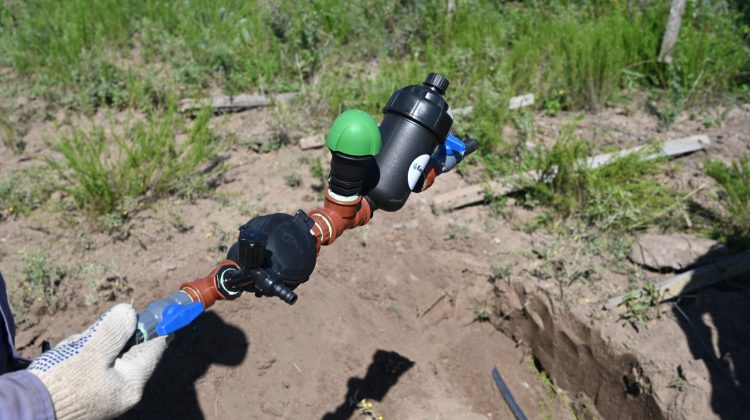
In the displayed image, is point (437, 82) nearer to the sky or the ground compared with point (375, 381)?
nearer to the sky

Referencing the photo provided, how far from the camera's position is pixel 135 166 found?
3432mm

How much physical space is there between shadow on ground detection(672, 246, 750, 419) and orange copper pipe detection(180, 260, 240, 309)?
85.6 inches

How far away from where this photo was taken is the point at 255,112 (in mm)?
4324

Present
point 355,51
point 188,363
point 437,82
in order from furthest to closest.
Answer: point 355,51 < point 188,363 < point 437,82

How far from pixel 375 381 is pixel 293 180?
1305mm

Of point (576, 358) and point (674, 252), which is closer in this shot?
point (576, 358)

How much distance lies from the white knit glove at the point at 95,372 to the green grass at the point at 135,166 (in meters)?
2.02

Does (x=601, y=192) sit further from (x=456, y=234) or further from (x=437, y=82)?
(x=437, y=82)

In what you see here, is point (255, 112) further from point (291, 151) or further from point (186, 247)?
point (186, 247)

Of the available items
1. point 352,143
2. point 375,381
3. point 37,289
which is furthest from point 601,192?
point 37,289

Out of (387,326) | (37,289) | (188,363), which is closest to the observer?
(188,363)

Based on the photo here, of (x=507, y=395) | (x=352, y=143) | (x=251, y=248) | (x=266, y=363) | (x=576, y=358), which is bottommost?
(x=507, y=395)

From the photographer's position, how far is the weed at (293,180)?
3635 millimetres

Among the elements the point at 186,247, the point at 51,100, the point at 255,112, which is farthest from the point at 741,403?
the point at 51,100
